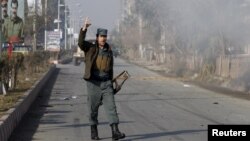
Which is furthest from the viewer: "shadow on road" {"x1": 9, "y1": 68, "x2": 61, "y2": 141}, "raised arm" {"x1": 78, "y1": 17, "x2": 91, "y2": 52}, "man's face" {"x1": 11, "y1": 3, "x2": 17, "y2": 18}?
"man's face" {"x1": 11, "y1": 3, "x2": 17, "y2": 18}

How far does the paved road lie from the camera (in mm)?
12688

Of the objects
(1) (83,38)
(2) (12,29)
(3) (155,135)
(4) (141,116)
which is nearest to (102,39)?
(1) (83,38)

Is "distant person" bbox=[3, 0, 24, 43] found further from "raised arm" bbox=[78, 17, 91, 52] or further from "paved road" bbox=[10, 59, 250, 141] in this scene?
"raised arm" bbox=[78, 17, 91, 52]

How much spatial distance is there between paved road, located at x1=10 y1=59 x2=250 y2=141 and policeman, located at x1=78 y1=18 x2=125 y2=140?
768 mm

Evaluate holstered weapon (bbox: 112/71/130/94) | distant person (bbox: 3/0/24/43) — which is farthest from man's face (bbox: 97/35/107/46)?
distant person (bbox: 3/0/24/43)

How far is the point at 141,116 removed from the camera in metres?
16.2

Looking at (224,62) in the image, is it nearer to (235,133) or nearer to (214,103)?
(214,103)

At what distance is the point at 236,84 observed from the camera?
97.1ft

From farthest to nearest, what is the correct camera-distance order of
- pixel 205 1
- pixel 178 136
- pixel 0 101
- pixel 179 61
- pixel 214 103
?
pixel 179 61
pixel 205 1
pixel 214 103
pixel 0 101
pixel 178 136

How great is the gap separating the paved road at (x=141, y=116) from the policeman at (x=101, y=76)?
2.52 ft

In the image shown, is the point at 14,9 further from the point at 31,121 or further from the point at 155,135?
the point at 155,135

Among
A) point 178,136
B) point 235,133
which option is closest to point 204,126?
point 178,136

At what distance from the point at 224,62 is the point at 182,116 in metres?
18.2

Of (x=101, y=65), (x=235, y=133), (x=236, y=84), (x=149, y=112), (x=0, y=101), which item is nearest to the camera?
(x=235, y=133)
